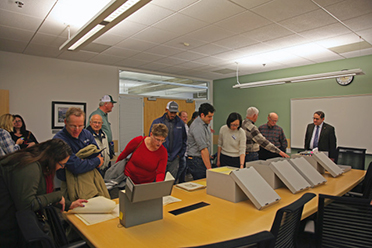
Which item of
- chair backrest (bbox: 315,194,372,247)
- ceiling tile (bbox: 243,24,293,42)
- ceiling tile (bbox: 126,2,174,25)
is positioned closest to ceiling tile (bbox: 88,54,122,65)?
ceiling tile (bbox: 126,2,174,25)

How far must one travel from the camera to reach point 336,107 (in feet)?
17.8

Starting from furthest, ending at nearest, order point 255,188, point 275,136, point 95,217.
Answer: point 275,136, point 255,188, point 95,217

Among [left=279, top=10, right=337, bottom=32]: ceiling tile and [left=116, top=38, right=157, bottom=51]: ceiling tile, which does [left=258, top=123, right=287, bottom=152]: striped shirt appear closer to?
[left=279, top=10, right=337, bottom=32]: ceiling tile

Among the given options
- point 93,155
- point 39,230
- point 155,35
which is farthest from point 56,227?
point 155,35

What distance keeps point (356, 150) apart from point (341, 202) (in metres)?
3.00

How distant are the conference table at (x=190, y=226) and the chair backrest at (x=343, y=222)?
0.16 metres

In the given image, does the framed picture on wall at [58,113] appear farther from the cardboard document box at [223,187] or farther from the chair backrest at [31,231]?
the chair backrest at [31,231]

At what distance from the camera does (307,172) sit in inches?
102

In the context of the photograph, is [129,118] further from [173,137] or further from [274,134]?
[274,134]

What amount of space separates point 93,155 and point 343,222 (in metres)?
1.84

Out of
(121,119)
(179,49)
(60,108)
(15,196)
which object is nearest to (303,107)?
(179,49)

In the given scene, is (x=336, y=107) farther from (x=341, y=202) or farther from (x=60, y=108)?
(x=60, y=108)

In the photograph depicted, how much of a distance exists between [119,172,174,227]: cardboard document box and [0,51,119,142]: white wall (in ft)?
14.1

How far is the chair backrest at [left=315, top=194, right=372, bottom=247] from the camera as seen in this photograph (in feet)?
4.85
